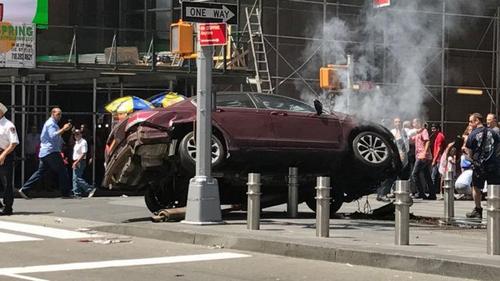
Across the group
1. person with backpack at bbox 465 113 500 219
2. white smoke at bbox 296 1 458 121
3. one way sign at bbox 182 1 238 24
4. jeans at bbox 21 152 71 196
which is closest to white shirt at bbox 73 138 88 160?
jeans at bbox 21 152 71 196

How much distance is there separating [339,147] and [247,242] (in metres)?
3.28

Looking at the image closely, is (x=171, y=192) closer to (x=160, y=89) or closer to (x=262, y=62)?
(x=160, y=89)

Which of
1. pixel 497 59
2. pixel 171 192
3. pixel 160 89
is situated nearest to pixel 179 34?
pixel 171 192

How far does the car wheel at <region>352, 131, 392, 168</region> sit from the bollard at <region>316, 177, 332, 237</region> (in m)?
2.43

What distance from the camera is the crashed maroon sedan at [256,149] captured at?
1300 cm

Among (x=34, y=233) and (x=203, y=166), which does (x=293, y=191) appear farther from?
(x=34, y=233)

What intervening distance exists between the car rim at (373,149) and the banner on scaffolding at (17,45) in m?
9.36

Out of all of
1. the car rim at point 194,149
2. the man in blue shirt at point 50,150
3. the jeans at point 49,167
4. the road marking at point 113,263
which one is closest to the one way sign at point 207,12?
the car rim at point 194,149

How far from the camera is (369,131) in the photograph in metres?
13.6

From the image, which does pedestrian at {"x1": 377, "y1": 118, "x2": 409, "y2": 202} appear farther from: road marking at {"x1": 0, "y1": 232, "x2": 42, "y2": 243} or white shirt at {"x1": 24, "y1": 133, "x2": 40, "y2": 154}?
road marking at {"x1": 0, "y1": 232, "x2": 42, "y2": 243}

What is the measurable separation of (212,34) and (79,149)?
8.15 m

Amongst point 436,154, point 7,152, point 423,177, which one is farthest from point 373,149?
point 436,154

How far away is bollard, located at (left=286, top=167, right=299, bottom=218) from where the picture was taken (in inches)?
512

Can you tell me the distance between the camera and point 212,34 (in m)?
12.3
